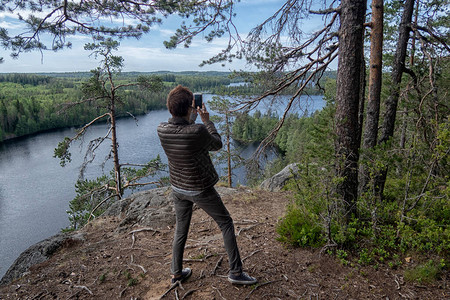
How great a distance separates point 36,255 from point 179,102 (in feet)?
11.8

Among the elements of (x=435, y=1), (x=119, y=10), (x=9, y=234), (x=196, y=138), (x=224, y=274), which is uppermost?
(x=435, y=1)

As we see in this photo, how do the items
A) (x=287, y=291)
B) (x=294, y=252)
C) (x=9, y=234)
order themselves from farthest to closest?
(x=9, y=234)
(x=294, y=252)
(x=287, y=291)

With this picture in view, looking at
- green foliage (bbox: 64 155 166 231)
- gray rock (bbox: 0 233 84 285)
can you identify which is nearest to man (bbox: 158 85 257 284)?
gray rock (bbox: 0 233 84 285)

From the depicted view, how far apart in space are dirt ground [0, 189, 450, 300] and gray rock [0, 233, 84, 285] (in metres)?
0.14

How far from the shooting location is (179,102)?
7.18 feet

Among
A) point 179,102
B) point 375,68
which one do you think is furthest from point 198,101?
point 375,68

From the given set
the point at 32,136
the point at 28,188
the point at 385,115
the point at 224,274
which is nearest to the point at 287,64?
the point at 385,115

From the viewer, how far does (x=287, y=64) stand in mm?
4559

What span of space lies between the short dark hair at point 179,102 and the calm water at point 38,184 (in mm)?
11072

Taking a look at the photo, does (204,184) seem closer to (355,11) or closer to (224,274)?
(224,274)

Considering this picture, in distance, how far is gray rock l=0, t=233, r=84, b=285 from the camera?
145 inches

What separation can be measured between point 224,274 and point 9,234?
23.9 m

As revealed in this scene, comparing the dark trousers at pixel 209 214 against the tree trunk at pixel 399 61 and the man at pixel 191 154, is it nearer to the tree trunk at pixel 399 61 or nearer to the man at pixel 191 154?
the man at pixel 191 154

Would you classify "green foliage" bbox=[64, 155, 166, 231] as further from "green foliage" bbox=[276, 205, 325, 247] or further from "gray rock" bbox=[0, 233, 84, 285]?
"green foliage" bbox=[276, 205, 325, 247]
